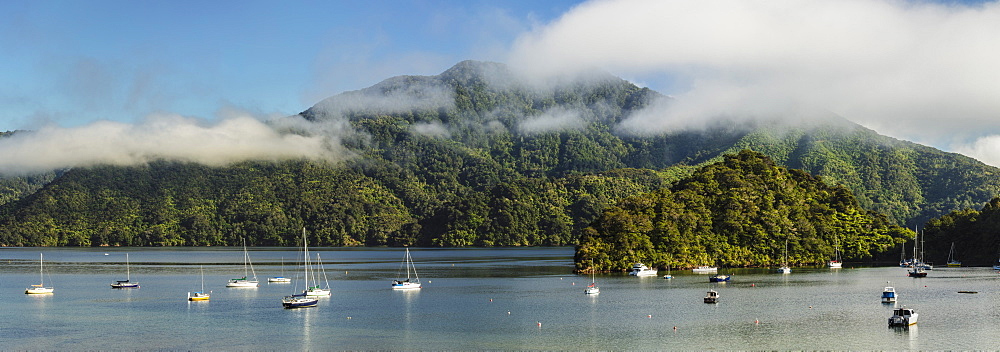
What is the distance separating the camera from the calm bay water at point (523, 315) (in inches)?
2559

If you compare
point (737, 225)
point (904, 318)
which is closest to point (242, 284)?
point (737, 225)

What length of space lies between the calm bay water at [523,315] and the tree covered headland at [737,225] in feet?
28.0

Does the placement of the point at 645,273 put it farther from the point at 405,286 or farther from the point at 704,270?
the point at 405,286

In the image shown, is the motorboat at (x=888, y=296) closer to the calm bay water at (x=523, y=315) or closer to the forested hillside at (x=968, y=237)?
the calm bay water at (x=523, y=315)

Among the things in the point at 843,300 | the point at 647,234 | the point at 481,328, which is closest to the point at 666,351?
the point at 481,328

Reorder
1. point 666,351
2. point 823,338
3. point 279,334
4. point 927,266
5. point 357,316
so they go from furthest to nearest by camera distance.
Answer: point 927,266 < point 357,316 < point 279,334 < point 823,338 < point 666,351

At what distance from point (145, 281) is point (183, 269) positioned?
3488cm

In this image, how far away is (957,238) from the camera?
165 metres

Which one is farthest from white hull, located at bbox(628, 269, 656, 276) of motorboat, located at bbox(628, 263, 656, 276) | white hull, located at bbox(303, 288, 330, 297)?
white hull, located at bbox(303, 288, 330, 297)

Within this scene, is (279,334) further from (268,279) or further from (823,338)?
(268,279)

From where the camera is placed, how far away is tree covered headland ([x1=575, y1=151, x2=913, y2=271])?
139750 mm

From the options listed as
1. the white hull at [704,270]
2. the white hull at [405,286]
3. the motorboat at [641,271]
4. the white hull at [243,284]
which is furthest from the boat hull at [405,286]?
the white hull at [704,270]

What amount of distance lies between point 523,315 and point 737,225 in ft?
258

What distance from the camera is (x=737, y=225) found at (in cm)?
15038
